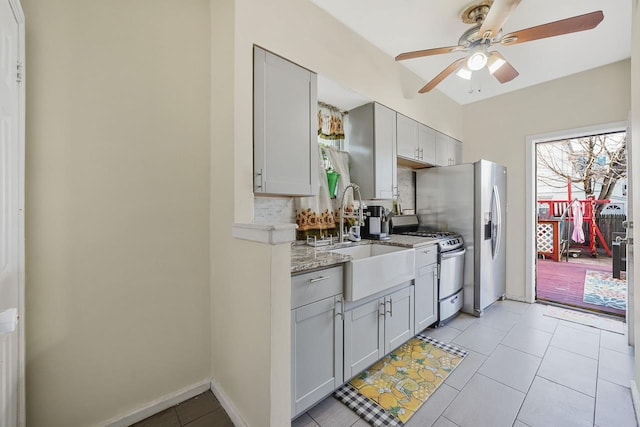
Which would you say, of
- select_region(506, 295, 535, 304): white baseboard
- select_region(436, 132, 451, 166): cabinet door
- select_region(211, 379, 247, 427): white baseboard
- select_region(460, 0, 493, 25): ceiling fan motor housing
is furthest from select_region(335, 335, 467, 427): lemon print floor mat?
select_region(460, 0, 493, 25): ceiling fan motor housing

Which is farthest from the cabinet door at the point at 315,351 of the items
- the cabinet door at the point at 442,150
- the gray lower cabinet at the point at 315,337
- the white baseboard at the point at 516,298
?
the white baseboard at the point at 516,298

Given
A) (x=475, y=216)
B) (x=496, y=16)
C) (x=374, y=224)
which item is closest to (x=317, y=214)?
(x=374, y=224)

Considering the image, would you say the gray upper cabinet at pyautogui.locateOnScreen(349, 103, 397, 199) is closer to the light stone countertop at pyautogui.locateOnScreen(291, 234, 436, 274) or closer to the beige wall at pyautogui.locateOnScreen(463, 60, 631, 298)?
the light stone countertop at pyautogui.locateOnScreen(291, 234, 436, 274)

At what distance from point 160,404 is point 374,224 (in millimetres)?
2066

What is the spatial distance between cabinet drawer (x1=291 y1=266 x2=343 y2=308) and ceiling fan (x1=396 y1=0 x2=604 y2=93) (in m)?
1.69

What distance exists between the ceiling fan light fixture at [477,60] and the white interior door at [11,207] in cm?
256

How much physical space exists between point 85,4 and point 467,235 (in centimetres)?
355

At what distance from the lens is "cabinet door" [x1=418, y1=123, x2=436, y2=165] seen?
3039mm

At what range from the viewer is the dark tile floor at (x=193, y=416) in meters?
1.46

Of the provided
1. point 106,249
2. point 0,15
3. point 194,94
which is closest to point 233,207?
point 106,249

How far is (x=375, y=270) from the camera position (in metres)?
1.77

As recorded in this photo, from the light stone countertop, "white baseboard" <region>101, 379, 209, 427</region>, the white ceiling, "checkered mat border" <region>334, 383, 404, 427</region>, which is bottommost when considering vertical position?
"checkered mat border" <region>334, 383, 404, 427</region>

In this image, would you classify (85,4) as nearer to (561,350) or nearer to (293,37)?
(293,37)

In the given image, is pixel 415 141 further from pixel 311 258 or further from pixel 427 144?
pixel 311 258
